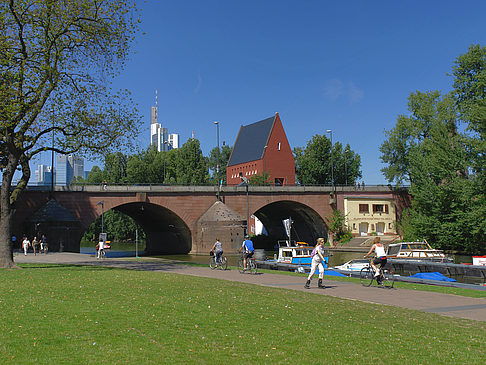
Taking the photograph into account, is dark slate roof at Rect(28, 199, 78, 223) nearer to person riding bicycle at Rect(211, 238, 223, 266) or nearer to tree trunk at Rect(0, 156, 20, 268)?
tree trunk at Rect(0, 156, 20, 268)

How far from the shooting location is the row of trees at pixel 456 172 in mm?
45156

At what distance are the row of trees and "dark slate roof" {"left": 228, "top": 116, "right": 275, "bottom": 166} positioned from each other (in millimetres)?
37008

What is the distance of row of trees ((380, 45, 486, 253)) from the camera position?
1778 inches

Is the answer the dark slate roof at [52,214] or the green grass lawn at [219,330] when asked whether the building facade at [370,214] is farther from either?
the green grass lawn at [219,330]

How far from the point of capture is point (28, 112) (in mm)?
22734

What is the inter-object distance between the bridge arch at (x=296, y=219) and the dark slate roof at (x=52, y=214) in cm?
2598

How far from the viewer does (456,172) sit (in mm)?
51500

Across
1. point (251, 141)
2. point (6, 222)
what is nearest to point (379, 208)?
point (251, 141)

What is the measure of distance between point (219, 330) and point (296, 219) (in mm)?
67782

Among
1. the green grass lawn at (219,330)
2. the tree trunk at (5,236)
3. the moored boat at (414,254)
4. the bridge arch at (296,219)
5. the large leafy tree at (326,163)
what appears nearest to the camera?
the green grass lawn at (219,330)

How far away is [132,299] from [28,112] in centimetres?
1462

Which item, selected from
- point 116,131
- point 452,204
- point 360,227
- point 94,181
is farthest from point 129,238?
point 116,131

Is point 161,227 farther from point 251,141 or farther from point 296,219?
point 251,141

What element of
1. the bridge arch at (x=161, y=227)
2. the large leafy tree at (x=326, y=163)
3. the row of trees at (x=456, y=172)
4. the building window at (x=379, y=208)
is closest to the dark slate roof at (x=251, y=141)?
the large leafy tree at (x=326, y=163)
